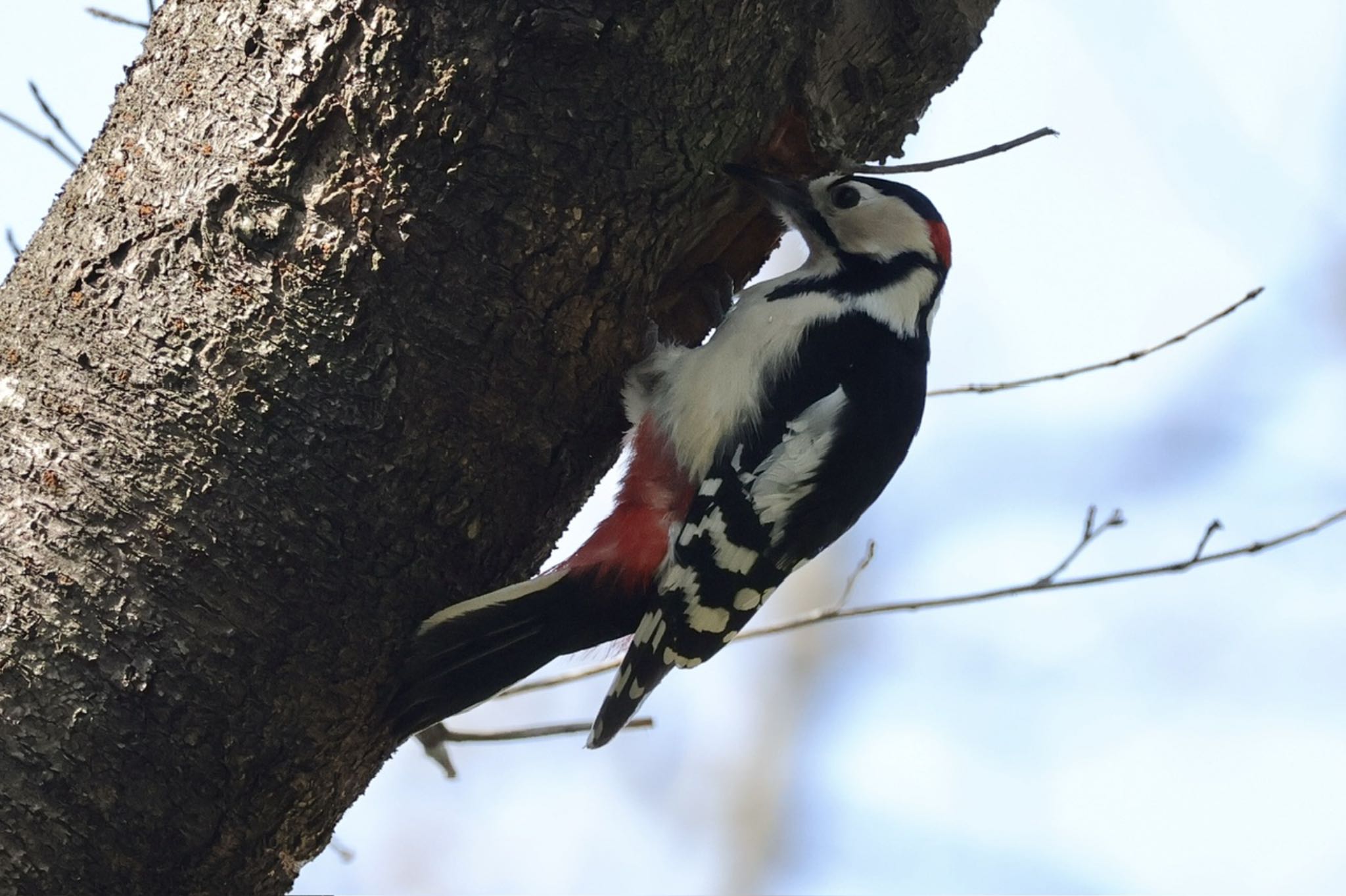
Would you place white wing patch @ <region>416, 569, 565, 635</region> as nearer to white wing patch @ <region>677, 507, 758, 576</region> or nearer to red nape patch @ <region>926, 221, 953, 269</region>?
white wing patch @ <region>677, 507, 758, 576</region>

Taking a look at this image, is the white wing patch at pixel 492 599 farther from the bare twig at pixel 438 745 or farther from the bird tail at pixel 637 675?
the bare twig at pixel 438 745

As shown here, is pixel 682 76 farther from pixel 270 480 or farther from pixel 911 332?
pixel 911 332

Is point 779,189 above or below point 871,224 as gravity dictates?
above

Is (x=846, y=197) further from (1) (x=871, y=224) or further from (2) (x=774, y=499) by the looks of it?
(2) (x=774, y=499)

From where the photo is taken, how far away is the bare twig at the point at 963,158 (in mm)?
2672

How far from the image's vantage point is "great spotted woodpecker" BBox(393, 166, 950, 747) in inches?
116

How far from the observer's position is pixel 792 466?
3.04m

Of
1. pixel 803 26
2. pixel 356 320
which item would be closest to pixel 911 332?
pixel 803 26

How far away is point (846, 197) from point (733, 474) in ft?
2.87

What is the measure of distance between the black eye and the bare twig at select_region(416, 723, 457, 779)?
1.68m

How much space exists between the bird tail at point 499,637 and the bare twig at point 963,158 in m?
Answer: 1.09

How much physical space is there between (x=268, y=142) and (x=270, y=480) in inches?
21.4

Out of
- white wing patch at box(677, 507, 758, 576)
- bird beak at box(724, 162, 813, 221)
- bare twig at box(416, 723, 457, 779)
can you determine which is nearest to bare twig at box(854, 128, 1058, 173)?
bird beak at box(724, 162, 813, 221)

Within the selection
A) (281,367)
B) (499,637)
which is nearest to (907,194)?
(499,637)
